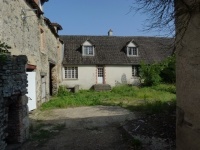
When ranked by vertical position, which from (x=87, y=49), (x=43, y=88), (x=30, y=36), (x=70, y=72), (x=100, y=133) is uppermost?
(x=87, y=49)

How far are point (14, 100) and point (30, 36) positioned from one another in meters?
7.06

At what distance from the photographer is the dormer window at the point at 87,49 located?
3200 centimetres

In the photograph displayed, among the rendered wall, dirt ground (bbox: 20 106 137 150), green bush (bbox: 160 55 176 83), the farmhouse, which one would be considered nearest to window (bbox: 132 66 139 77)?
the farmhouse

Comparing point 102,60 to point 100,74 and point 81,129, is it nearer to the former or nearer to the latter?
point 100,74

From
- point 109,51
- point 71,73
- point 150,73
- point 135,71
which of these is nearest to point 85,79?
point 71,73

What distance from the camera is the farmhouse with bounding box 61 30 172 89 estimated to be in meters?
31.0

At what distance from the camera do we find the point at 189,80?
193 inches

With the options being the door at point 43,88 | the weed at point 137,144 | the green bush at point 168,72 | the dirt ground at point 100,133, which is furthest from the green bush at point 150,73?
the weed at point 137,144

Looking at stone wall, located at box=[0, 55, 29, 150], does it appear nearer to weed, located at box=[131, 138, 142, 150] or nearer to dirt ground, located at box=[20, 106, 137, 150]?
dirt ground, located at box=[20, 106, 137, 150]

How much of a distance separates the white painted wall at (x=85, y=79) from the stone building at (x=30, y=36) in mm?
9423

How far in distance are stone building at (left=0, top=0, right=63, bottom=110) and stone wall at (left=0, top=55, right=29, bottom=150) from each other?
2269 millimetres

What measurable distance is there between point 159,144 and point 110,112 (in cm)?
724

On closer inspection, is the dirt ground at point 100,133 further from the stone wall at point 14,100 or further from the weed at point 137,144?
the stone wall at point 14,100

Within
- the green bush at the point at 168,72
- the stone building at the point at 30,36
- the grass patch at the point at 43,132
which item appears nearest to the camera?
the grass patch at the point at 43,132
